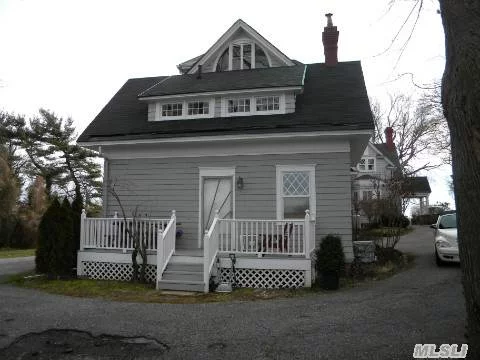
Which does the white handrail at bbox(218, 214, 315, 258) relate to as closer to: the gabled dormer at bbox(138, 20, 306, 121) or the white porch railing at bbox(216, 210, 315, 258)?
the white porch railing at bbox(216, 210, 315, 258)

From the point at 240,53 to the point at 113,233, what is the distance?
25.2ft

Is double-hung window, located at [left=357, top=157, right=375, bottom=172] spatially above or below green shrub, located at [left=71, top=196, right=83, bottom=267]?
above

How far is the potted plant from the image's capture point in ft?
31.3

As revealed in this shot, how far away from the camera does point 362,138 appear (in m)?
11.5

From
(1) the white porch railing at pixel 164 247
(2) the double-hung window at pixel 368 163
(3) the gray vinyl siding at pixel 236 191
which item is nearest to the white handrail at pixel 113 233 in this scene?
(1) the white porch railing at pixel 164 247

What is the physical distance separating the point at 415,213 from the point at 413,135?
7097mm

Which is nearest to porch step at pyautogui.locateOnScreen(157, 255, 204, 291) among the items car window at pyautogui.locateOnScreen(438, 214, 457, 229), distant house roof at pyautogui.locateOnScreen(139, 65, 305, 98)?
distant house roof at pyautogui.locateOnScreen(139, 65, 305, 98)

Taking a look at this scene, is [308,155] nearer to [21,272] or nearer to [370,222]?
[21,272]

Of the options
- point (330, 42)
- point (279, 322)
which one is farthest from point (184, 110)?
point (279, 322)

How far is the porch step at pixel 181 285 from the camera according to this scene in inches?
377

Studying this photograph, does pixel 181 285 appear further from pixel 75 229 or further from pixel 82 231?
pixel 75 229

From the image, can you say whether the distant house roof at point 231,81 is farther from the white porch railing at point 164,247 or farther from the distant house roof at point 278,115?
the white porch railing at point 164,247

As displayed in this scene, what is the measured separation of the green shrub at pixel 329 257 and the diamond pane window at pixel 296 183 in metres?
2.00

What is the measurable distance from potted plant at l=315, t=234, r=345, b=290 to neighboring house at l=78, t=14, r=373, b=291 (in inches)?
12.0
